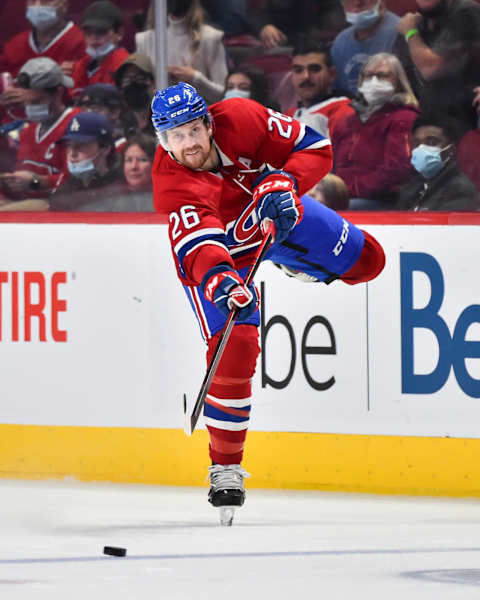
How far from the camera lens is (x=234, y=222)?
4137 mm

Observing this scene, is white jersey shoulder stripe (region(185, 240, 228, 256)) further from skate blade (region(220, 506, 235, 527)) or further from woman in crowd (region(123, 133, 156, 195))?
woman in crowd (region(123, 133, 156, 195))

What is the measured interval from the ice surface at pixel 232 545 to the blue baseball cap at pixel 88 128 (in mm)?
1258

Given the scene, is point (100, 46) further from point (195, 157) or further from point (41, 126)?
point (195, 157)

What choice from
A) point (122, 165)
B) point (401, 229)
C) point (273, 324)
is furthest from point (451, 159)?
point (122, 165)

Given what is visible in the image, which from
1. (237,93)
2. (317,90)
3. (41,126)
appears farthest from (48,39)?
(317,90)

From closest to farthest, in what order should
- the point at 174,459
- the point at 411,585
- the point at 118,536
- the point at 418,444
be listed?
the point at 411,585 < the point at 118,536 < the point at 418,444 < the point at 174,459

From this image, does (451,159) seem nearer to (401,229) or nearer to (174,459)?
(401,229)

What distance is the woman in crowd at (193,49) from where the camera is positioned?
16.3ft

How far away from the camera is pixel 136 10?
5020 mm

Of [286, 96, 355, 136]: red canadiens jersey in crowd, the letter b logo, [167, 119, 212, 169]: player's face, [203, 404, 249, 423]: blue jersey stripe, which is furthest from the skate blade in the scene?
[286, 96, 355, 136]: red canadiens jersey in crowd

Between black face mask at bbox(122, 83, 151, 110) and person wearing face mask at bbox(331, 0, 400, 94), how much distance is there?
729mm

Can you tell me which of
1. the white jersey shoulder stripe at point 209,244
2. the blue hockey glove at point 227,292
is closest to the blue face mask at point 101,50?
the white jersey shoulder stripe at point 209,244

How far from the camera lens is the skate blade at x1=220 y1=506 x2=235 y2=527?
13.3ft

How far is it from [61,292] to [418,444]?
1.36m
